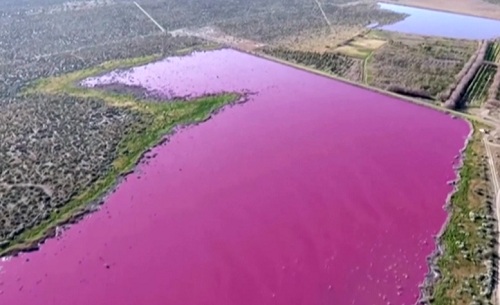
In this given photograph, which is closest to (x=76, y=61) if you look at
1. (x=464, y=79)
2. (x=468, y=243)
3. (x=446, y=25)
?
(x=464, y=79)

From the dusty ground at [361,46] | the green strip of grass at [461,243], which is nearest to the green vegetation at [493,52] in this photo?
the dusty ground at [361,46]

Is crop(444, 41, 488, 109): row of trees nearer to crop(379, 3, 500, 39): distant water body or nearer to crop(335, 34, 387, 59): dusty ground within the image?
crop(379, 3, 500, 39): distant water body

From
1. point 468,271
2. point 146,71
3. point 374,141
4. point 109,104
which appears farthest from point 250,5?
point 468,271

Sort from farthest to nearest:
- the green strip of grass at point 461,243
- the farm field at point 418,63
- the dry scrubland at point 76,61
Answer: the farm field at point 418,63
the dry scrubland at point 76,61
the green strip of grass at point 461,243

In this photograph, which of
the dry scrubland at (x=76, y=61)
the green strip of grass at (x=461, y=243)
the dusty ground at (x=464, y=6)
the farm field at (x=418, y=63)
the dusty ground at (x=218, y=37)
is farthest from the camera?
the dusty ground at (x=464, y=6)

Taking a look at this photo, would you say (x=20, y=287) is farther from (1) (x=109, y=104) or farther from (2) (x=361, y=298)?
(1) (x=109, y=104)

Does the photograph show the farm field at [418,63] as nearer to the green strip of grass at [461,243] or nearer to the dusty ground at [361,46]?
the dusty ground at [361,46]
